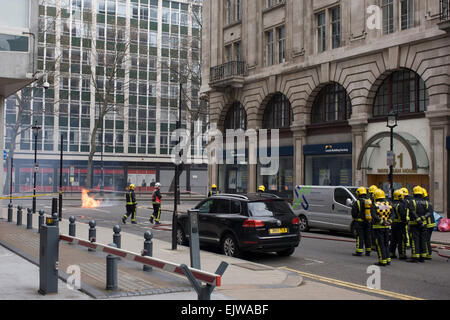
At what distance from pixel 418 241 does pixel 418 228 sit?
32 centimetres

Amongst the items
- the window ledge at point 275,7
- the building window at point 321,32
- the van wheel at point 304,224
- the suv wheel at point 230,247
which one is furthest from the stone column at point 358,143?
the suv wheel at point 230,247

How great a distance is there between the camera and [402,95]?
25.3 metres

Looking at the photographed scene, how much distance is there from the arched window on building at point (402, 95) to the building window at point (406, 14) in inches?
83.7

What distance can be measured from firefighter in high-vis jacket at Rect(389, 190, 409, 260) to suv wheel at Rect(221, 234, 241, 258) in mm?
3994

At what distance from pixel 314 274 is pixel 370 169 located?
1613cm

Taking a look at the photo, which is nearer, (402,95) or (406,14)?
(406,14)

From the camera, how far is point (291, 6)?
31.7 meters

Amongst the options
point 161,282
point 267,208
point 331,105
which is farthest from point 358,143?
point 161,282

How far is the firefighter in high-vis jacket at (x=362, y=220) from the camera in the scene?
44.3 ft

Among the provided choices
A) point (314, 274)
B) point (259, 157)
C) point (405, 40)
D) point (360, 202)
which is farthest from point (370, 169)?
point (314, 274)

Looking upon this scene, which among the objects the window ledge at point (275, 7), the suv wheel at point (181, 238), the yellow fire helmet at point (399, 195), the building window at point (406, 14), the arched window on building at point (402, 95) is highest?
the window ledge at point (275, 7)

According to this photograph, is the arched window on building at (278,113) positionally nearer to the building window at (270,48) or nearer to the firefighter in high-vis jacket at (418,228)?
the building window at (270,48)

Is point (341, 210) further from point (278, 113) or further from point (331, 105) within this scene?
point (278, 113)

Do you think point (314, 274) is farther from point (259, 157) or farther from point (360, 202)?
point (259, 157)
